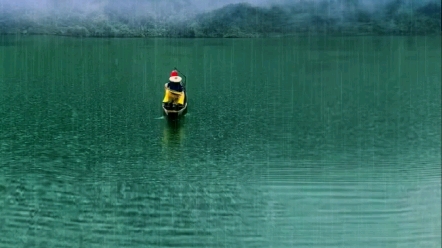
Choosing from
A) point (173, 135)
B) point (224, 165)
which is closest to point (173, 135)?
point (173, 135)

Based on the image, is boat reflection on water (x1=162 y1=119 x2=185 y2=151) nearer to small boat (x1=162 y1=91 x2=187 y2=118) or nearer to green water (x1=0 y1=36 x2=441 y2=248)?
green water (x1=0 y1=36 x2=441 y2=248)

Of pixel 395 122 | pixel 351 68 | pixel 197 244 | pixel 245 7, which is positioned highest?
pixel 245 7

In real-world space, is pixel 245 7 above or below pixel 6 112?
above

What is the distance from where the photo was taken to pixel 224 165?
15.4 metres

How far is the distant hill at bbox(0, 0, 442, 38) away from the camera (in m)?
84.9

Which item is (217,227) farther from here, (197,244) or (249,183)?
(249,183)

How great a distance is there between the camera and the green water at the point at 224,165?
1112cm

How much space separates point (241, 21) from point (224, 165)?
76.6 metres

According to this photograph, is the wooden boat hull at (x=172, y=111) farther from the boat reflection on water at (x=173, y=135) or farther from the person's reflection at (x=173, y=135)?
the person's reflection at (x=173, y=135)

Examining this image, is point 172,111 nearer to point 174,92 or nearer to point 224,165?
point 174,92

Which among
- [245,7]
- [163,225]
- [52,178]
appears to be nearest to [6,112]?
[52,178]

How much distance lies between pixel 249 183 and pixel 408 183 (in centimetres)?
354

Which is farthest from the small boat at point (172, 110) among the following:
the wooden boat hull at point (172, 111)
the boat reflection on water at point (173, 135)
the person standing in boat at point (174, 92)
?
the boat reflection on water at point (173, 135)

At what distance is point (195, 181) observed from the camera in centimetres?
1401
